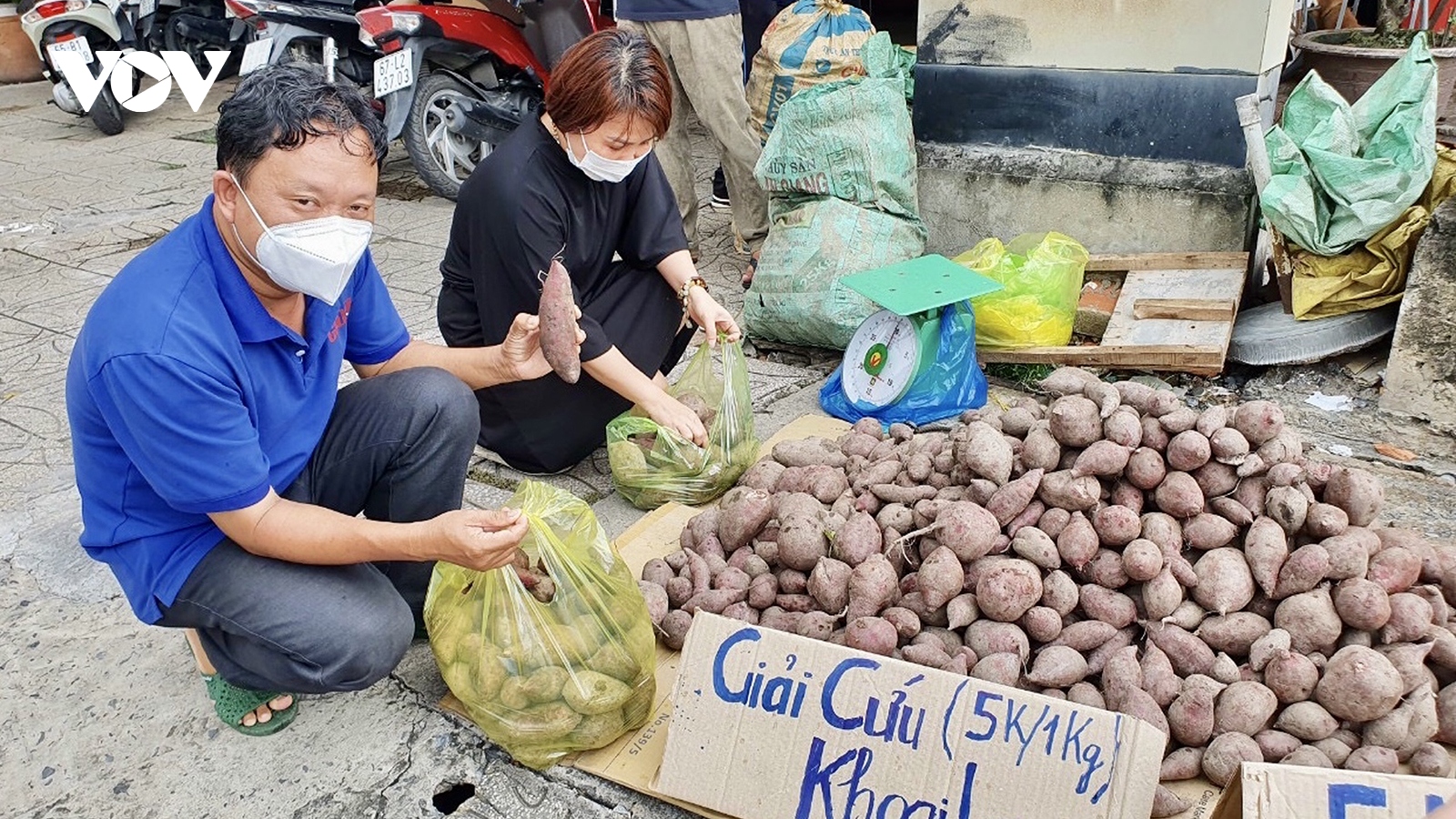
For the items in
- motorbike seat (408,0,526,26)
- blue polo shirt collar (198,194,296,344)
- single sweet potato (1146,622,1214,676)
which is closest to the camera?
blue polo shirt collar (198,194,296,344)

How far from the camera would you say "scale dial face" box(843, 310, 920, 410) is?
10.5ft

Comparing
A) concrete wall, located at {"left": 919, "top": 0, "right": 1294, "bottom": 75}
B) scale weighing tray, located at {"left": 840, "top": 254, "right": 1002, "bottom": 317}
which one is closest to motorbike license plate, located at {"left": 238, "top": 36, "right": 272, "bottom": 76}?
concrete wall, located at {"left": 919, "top": 0, "right": 1294, "bottom": 75}

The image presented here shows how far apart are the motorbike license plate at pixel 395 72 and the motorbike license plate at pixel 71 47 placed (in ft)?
12.6

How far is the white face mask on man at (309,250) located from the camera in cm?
171

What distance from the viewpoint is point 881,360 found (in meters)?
3.28

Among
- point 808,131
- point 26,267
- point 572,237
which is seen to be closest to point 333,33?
point 26,267

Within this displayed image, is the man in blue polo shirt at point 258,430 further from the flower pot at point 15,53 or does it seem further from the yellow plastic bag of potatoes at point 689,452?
the flower pot at point 15,53

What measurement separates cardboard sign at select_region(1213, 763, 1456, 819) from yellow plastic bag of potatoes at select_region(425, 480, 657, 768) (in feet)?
3.53

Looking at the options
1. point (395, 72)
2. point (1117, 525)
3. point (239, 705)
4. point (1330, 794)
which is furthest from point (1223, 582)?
point (395, 72)

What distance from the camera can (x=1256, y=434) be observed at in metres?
2.20

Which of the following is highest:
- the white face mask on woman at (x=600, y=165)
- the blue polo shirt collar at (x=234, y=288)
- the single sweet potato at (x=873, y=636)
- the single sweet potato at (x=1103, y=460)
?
the blue polo shirt collar at (x=234, y=288)

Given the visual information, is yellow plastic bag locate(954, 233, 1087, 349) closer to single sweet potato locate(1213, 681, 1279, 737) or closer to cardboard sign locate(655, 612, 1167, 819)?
single sweet potato locate(1213, 681, 1279, 737)

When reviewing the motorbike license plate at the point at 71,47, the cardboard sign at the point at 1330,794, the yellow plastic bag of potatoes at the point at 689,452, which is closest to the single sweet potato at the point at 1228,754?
the cardboard sign at the point at 1330,794

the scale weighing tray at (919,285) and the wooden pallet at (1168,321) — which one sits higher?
the scale weighing tray at (919,285)
